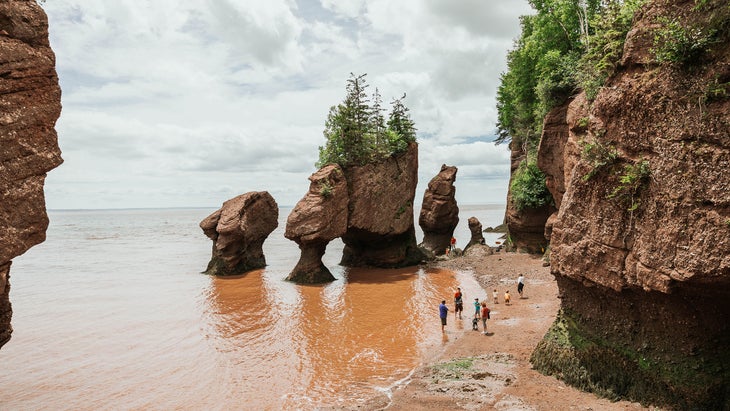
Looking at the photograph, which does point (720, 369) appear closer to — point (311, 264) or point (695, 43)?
point (695, 43)

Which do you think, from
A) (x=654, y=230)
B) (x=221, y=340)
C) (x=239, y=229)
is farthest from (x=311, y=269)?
(x=654, y=230)

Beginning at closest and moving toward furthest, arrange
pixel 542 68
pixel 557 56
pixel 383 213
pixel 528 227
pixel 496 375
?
1. pixel 496 375
2. pixel 557 56
3. pixel 542 68
4. pixel 383 213
5. pixel 528 227

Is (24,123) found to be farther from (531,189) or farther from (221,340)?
(531,189)

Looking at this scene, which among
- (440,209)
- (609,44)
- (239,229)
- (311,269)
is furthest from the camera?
(440,209)

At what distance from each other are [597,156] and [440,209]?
101 feet

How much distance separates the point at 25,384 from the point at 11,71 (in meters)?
12.9

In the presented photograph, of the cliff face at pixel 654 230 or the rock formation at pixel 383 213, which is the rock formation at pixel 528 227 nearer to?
the rock formation at pixel 383 213

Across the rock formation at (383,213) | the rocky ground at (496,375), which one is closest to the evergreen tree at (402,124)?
the rock formation at (383,213)

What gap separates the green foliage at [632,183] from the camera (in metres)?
10.2

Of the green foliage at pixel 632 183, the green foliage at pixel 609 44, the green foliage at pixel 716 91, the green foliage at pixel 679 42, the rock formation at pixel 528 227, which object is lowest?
the rock formation at pixel 528 227

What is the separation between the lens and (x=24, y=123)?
8883 millimetres

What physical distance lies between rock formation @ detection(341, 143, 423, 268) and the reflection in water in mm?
4256

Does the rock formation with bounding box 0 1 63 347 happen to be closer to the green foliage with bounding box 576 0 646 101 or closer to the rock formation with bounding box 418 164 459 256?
the green foliage with bounding box 576 0 646 101

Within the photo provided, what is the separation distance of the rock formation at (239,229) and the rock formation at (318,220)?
223 inches
